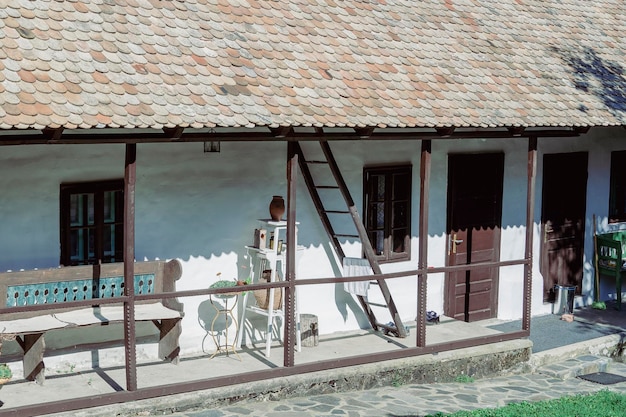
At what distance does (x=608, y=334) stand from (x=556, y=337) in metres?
0.77

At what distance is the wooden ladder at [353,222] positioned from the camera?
12.4 metres

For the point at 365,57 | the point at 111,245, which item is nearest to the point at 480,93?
the point at 365,57

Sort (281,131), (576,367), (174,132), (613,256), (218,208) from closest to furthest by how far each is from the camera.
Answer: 1. (174,132)
2. (281,131)
3. (218,208)
4. (576,367)
5. (613,256)

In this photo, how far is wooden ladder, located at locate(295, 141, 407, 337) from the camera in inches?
490

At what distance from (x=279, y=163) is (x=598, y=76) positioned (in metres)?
4.80

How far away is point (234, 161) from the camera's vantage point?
1223cm

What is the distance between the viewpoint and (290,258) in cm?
1105

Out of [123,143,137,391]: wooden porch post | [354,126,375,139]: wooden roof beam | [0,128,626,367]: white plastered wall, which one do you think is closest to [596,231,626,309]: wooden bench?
[0,128,626,367]: white plastered wall

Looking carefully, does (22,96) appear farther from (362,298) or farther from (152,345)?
(362,298)

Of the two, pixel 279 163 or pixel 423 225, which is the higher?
pixel 279 163

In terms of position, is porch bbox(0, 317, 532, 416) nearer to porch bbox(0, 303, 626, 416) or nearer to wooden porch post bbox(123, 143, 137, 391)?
porch bbox(0, 303, 626, 416)

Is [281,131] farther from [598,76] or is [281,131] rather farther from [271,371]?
[598,76]

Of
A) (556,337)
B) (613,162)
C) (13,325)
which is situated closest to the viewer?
(13,325)

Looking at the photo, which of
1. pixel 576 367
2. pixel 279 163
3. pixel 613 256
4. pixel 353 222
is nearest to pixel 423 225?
pixel 353 222
